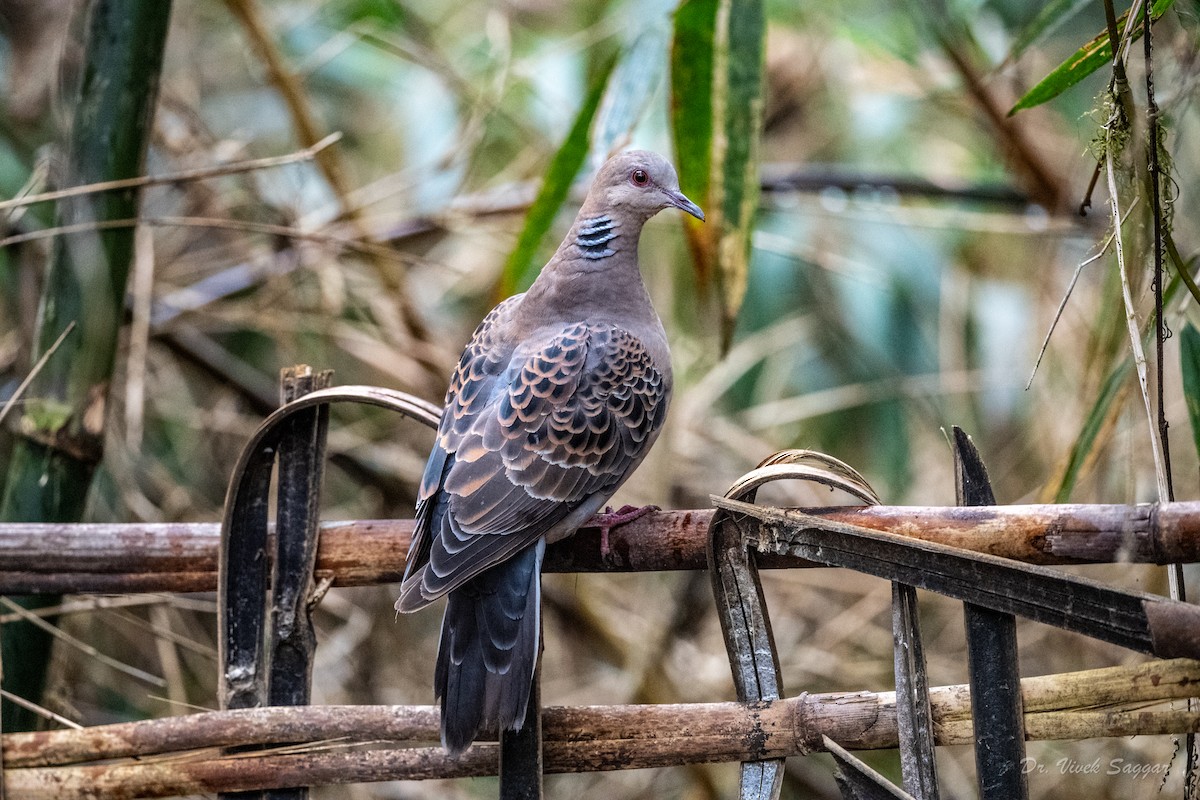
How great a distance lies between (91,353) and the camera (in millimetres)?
1801

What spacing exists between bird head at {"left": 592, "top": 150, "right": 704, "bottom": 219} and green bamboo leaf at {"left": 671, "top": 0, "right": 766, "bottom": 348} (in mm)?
164

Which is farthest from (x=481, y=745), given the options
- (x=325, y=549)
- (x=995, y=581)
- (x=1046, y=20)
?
(x=1046, y=20)

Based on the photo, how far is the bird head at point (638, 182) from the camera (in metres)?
2.03

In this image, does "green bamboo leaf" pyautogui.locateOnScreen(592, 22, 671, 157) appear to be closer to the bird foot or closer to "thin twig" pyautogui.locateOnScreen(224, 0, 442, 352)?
the bird foot

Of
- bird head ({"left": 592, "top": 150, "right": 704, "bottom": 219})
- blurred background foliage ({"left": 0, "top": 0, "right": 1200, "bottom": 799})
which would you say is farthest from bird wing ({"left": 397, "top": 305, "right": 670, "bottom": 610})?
blurred background foliage ({"left": 0, "top": 0, "right": 1200, "bottom": 799})

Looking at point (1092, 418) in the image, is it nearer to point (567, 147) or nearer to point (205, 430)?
point (567, 147)

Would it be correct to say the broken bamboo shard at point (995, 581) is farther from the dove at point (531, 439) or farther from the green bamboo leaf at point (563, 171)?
the green bamboo leaf at point (563, 171)

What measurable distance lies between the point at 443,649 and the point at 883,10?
3.26 m

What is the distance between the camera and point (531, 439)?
1.77m

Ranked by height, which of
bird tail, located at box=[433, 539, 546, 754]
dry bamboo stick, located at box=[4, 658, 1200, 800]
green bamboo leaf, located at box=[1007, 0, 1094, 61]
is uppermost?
green bamboo leaf, located at box=[1007, 0, 1094, 61]

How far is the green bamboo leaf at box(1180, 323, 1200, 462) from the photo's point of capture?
58.3 inches

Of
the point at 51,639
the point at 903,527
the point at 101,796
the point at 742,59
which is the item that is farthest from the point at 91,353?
the point at 903,527

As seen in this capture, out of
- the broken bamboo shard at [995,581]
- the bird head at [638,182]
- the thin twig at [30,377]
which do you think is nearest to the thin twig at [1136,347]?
the broken bamboo shard at [995,581]

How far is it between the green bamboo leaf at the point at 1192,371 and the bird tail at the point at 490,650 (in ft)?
3.01
